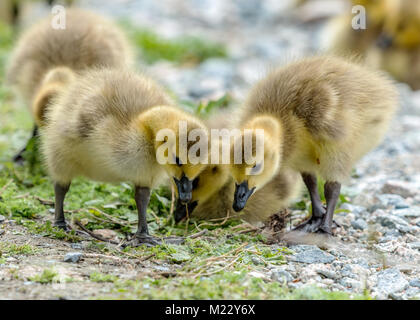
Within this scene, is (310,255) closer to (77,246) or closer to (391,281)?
(391,281)

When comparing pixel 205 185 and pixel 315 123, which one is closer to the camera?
pixel 315 123

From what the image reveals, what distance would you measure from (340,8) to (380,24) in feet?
9.30

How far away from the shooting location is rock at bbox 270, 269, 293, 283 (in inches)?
112

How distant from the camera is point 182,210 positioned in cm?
379

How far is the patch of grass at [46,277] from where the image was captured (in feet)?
8.71

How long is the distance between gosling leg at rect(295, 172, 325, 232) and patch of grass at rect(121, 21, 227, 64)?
3613 mm

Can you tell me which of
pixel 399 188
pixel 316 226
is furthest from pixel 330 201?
pixel 399 188

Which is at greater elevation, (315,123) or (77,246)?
(315,123)

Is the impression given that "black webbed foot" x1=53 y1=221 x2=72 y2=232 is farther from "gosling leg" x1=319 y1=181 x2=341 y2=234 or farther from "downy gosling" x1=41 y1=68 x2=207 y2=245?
"gosling leg" x1=319 y1=181 x2=341 y2=234

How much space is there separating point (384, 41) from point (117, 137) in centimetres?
470

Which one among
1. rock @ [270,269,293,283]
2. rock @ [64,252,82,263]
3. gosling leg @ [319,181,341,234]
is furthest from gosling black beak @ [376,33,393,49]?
rock @ [64,252,82,263]

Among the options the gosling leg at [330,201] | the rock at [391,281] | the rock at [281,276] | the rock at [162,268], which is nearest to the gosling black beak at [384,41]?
the gosling leg at [330,201]

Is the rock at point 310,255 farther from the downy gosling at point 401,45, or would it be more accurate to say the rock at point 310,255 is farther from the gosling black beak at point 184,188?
the downy gosling at point 401,45

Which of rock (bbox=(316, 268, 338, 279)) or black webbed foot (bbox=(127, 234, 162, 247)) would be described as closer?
rock (bbox=(316, 268, 338, 279))
